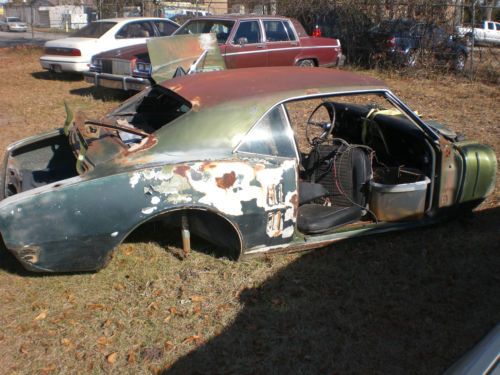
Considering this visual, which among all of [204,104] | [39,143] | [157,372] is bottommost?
[157,372]

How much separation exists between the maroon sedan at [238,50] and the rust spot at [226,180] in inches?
254

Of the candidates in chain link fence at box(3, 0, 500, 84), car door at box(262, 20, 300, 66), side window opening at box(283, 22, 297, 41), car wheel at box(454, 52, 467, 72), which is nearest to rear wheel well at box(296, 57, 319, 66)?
car door at box(262, 20, 300, 66)

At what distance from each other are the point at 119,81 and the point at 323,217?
6.72 meters

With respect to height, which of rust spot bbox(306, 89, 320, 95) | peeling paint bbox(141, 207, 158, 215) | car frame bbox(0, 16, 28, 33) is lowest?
peeling paint bbox(141, 207, 158, 215)

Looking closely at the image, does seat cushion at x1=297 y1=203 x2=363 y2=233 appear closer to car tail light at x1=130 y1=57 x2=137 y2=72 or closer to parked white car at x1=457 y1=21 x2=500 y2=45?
car tail light at x1=130 y1=57 x2=137 y2=72

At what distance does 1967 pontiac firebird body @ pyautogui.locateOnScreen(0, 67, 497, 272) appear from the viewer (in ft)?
10.8

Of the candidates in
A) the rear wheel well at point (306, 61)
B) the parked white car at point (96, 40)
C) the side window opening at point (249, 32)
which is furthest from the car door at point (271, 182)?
the parked white car at point (96, 40)

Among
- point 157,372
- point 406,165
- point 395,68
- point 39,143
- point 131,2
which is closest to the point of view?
point 157,372

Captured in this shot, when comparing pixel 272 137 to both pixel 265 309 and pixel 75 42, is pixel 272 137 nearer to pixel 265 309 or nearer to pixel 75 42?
pixel 265 309

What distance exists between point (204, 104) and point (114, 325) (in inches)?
63.8

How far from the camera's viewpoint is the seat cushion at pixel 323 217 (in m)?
4.02

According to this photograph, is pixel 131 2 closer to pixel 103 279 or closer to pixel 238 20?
pixel 238 20

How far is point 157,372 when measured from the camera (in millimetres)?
2900

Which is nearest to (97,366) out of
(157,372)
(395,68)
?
(157,372)
